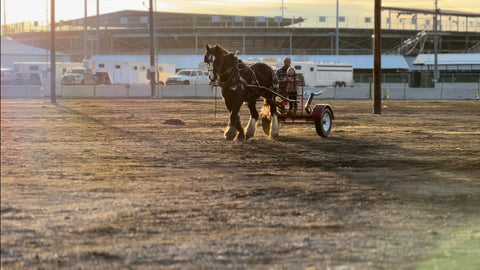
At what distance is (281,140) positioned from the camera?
64.3 ft

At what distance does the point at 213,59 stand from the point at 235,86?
79cm

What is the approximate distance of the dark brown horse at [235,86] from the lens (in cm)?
1888

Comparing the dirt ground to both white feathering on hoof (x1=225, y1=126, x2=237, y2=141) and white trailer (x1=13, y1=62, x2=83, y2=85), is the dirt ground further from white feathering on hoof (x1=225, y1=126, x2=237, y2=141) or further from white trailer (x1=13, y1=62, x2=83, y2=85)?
white trailer (x1=13, y1=62, x2=83, y2=85)

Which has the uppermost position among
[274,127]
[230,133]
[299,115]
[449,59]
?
[449,59]

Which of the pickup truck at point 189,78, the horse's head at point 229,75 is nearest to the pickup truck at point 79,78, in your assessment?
the pickup truck at point 189,78

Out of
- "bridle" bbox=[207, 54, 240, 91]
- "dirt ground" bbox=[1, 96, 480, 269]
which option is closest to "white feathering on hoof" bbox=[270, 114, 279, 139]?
"dirt ground" bbox=[1, 96, 480, 269]

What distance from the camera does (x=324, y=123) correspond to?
20.7 meters

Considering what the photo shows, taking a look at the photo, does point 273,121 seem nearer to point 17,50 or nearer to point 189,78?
point 189,78

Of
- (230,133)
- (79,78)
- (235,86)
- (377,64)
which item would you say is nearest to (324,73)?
(79,78)

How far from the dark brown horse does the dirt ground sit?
477 millimetres

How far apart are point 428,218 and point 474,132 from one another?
1434 cm

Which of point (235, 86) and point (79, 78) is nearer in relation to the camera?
point (235, 86)

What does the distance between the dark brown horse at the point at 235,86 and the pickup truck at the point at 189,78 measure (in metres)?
53.4

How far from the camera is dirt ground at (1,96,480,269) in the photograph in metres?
7.25
